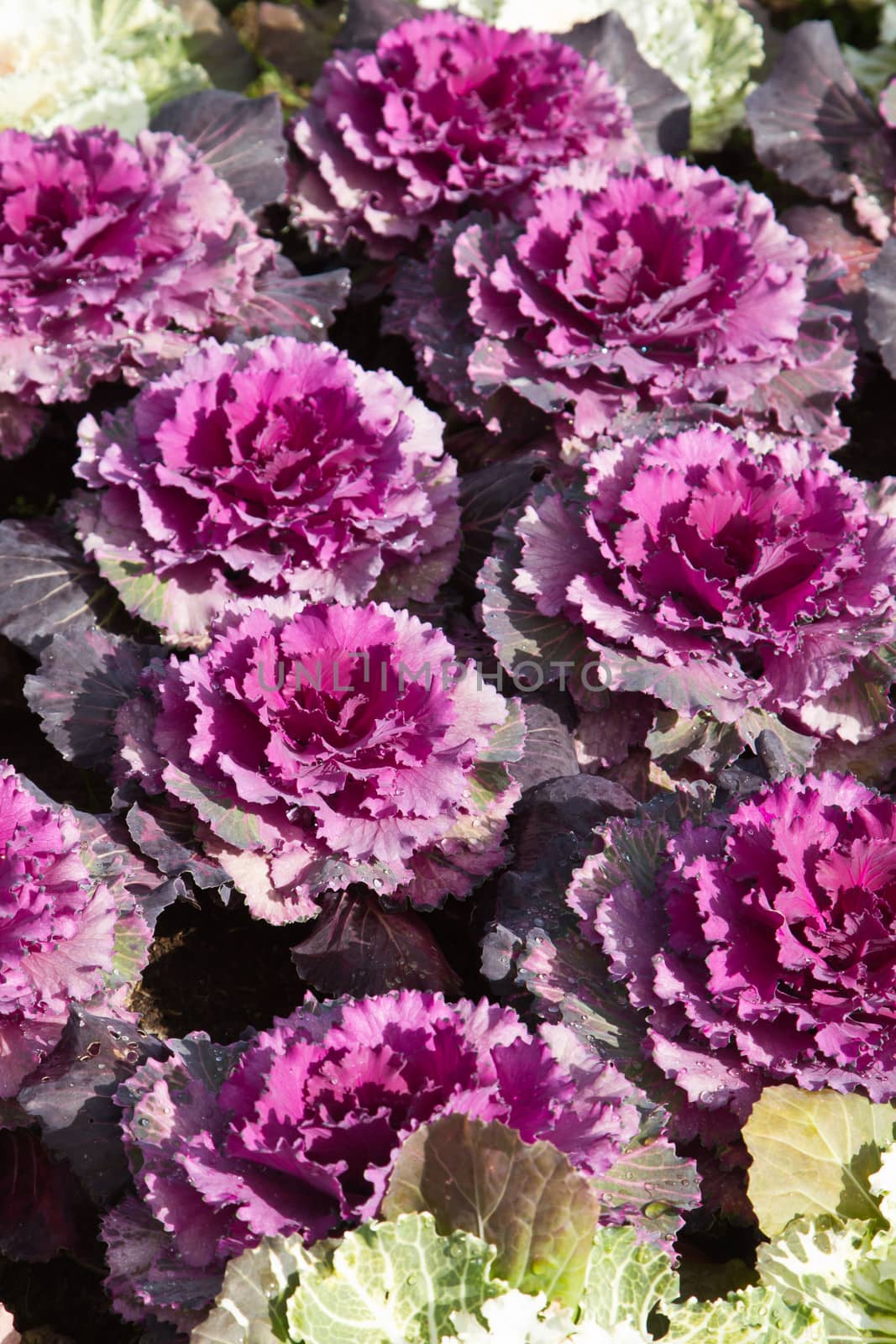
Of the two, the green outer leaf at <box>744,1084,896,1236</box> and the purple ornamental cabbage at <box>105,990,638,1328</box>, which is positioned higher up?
the purple ornamental cabbage at <box>105,990,638,1328</box>

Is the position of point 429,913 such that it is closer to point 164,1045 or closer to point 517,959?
point 517,959

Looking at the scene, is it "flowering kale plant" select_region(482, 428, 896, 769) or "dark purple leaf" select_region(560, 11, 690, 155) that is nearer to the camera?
"flowering kale plant" select_region(482, 428, 896, 769)

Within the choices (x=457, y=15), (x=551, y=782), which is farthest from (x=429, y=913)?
(x=457, y=15)

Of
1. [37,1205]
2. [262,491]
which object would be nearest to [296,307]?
[262,491]

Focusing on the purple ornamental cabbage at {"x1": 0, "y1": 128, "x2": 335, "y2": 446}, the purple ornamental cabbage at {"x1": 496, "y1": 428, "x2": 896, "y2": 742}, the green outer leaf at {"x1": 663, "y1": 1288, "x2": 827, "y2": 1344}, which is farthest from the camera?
the purple ornamental cabbage at {"x1": 0, "y1": 128, "x2": 335, "y2": 446}

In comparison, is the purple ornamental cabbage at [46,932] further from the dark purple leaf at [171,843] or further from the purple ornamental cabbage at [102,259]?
the purple ornamental cabbage at [102,259]

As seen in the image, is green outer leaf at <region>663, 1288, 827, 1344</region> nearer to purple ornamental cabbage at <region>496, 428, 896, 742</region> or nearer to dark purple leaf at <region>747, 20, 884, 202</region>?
purple ornamental cabbage at <region>496, 428, 896, 742</region>

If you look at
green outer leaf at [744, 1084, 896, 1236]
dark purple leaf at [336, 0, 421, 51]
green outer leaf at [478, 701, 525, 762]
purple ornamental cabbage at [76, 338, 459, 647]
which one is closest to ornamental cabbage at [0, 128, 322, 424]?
purple ornamental cabbage at [76, 338, 459, 647]
